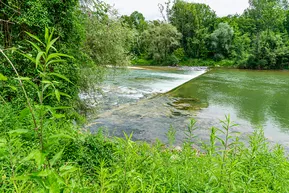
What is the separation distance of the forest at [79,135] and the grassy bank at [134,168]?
1cm

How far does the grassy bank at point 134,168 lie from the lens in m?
1.50

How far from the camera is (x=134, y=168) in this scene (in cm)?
244

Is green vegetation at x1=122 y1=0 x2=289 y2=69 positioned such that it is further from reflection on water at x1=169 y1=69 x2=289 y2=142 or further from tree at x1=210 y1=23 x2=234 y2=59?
reflection on water at x1=169 y1=69 x2=289 y2=142


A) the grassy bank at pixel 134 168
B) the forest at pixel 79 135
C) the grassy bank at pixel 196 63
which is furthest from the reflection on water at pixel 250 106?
the grassy bank at pixel 196 63

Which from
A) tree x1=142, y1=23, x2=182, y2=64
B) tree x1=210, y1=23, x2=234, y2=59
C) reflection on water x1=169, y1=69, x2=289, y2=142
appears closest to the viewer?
reflection on water x1=169, y1=69, x2=289, y2=142

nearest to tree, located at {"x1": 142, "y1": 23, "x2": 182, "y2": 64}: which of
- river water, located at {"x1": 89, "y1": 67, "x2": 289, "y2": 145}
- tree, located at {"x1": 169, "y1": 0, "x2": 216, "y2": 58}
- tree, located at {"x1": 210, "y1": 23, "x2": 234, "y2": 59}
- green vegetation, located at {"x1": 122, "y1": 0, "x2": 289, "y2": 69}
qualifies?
green vegetation, located at {"x1": 122, "y1": 0, "x2": 289, "y2": 69}

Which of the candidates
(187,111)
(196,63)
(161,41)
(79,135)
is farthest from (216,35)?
(79,135)

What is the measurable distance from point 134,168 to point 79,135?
191 centimetres

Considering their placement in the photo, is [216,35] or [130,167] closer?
[130,167]

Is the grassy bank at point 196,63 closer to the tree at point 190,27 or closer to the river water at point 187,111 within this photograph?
the tree at point 190,27

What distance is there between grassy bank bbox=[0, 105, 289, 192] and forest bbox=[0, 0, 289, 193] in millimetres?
11

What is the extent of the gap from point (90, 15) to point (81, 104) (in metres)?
3.25

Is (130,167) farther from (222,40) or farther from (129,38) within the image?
(222,40)

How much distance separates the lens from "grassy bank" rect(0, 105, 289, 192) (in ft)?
4.92
